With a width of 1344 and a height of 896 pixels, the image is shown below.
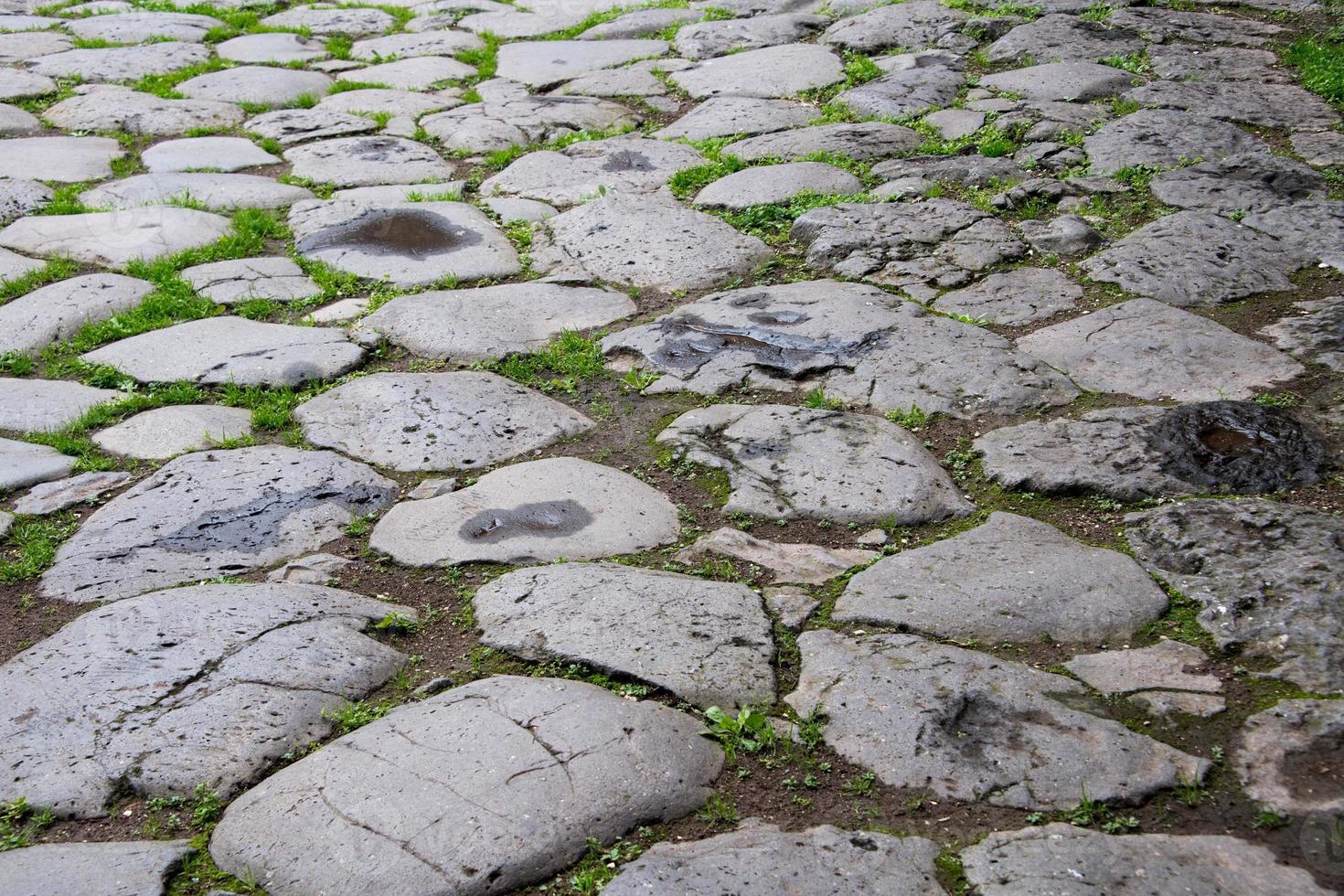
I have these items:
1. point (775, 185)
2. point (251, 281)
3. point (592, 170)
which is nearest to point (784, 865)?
point (251, 281)

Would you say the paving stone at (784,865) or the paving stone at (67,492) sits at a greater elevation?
the paving stone at (67,492)

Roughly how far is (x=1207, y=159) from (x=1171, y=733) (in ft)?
10.6

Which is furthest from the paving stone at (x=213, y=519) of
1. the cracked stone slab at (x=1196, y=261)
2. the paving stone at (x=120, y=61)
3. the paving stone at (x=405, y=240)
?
the paving stone at (x=120, y=61)

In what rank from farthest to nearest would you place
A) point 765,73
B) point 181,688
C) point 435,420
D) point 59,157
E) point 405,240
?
point 765,73 → point 59,157 → point 405,240 → point 435,420 → point 181,688

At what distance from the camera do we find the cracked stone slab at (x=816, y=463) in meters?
2.85

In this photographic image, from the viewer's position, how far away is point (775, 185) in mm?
4625

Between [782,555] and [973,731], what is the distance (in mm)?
745

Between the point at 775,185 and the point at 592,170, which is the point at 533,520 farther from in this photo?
the point at 592,170

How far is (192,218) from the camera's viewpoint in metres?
4.61

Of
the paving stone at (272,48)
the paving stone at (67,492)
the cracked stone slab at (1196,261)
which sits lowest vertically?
the paving stone at (67,492)

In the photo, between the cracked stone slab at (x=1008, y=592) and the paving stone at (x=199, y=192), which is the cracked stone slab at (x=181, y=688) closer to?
the cracked stone slab at (x=1008, y=592)

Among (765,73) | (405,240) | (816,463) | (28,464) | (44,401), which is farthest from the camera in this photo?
(765,73)

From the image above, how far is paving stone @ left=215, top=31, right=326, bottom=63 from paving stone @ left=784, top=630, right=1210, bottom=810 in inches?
228

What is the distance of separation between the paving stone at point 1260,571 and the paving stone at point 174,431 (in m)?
2.54
